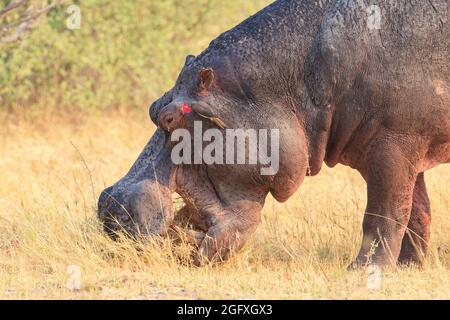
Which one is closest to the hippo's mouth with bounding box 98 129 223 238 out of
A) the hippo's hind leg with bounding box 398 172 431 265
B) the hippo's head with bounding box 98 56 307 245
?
the hippo's head with bounding box 98 56 307 245

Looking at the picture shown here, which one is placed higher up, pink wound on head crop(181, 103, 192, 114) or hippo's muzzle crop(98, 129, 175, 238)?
pink wound on head crop(181, 103, 192, 114)

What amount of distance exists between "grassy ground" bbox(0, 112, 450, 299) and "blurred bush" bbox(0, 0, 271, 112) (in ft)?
9.34

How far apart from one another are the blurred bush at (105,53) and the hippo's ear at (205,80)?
6.24 m

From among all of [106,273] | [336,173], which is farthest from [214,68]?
[336,173]

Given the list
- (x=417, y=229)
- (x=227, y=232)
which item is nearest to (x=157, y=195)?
(x=227, y=232)

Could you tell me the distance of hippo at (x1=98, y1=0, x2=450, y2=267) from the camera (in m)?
5.80

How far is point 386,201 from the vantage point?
5.96 m

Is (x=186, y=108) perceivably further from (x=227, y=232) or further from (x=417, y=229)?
(x=417, y=229)

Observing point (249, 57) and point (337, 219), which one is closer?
point (249, 57)

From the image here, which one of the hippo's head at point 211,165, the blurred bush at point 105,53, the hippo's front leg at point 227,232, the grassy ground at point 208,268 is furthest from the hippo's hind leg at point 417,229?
the blurred bush at point 105,53

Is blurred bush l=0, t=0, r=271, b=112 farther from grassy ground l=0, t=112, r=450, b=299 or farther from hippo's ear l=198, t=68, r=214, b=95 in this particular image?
hippo's ear l=198, t=68, r=214, b=95
